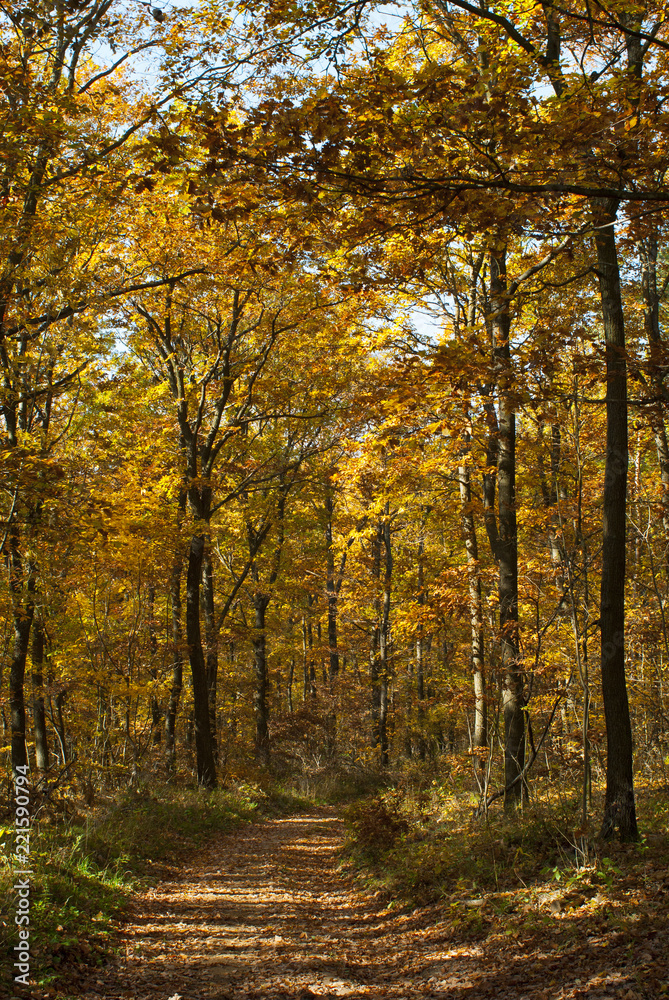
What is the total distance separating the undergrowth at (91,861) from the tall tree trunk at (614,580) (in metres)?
4.43

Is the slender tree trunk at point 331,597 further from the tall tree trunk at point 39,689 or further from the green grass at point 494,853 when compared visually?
the green grass at point 494,853

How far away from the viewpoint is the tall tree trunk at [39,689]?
1102 cm

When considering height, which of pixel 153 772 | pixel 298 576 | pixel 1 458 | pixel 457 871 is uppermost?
pixel 1 458

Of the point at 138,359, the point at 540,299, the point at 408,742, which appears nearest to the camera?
the point at 540,299

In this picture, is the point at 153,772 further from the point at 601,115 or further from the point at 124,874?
the point at 601,115

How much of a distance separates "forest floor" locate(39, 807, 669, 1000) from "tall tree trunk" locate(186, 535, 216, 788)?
5389mm

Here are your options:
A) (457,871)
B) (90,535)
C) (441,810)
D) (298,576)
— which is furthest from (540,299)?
(298,576)

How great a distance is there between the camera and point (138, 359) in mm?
14984

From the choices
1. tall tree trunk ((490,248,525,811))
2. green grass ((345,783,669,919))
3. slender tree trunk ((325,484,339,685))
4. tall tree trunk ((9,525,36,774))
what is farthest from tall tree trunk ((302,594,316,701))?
tall tree trunk ((490,248,525,811))

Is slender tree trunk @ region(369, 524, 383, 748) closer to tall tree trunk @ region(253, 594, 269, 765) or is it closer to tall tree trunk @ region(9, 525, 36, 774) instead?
tall tree trunk @ region(253, 594, 269, 765)

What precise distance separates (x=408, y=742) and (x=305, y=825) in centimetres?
1317

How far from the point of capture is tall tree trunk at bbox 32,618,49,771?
1102 cm

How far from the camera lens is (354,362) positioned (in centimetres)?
1290

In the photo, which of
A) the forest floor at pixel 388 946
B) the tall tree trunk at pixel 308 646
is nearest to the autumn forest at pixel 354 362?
the forest floor at pixel 388 946
